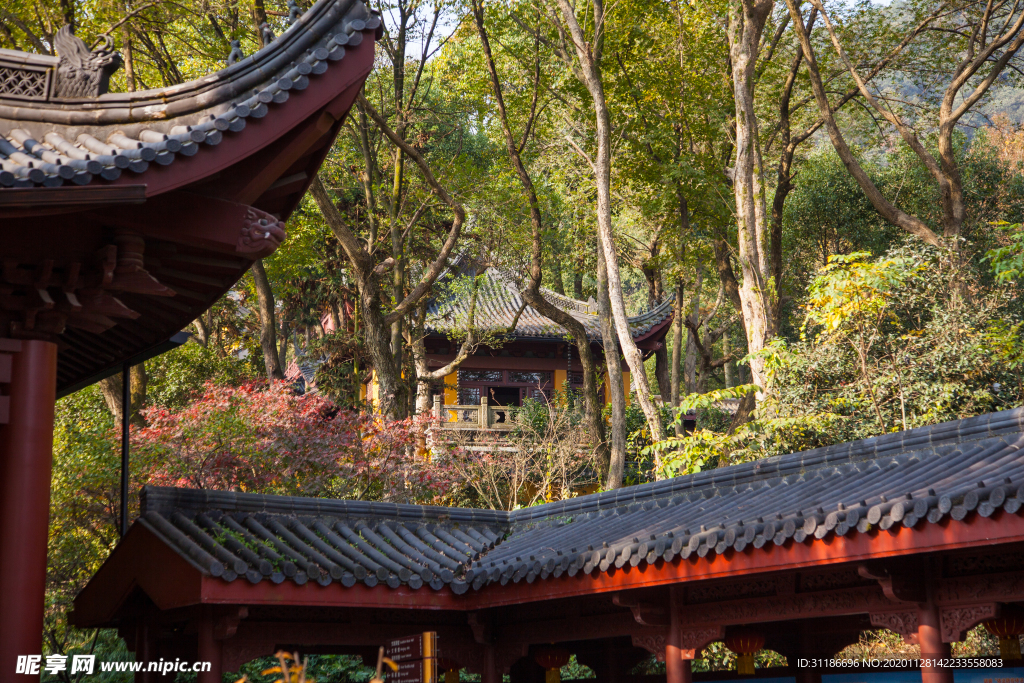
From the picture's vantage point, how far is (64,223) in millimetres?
4566

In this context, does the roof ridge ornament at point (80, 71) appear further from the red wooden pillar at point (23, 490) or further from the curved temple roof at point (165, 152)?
the red wooden pillar at point (23, 490)

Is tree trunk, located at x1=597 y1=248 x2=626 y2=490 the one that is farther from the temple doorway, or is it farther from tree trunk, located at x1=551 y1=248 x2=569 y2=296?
tree trunk, located at x1=551 y1=248 x2=569 y2=296

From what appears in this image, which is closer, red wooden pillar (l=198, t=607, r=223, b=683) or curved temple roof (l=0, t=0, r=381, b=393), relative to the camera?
curved temple roof (l=0, t=0, r=381, b=393)

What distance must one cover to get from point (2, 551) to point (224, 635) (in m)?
1.61

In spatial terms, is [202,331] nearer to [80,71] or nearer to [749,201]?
[749,201]

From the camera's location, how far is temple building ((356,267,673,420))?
2120 centimetres

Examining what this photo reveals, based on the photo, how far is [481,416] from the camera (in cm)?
1948

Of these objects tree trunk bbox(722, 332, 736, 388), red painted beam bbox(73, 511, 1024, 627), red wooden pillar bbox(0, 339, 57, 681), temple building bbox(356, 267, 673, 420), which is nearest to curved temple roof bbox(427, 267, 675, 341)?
temple building bbox(356, 267, 673, 420)

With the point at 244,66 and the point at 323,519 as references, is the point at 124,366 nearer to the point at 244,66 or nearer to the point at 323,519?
the point at 323,519

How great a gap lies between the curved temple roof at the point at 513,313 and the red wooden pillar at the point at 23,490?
14.7 m

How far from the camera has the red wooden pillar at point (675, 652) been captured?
19.9 feet

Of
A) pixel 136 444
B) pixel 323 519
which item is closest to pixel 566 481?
pixel 136 444

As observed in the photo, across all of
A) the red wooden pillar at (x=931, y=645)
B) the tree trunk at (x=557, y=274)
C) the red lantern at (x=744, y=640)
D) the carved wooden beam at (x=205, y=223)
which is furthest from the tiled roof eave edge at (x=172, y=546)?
the tree trunk at (x=557, y=274)

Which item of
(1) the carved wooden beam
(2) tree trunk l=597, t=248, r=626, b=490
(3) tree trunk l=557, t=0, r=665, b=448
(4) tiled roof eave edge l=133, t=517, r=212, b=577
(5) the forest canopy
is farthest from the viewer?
(2) tree trunk l=597, t=248, r=626, b=490
